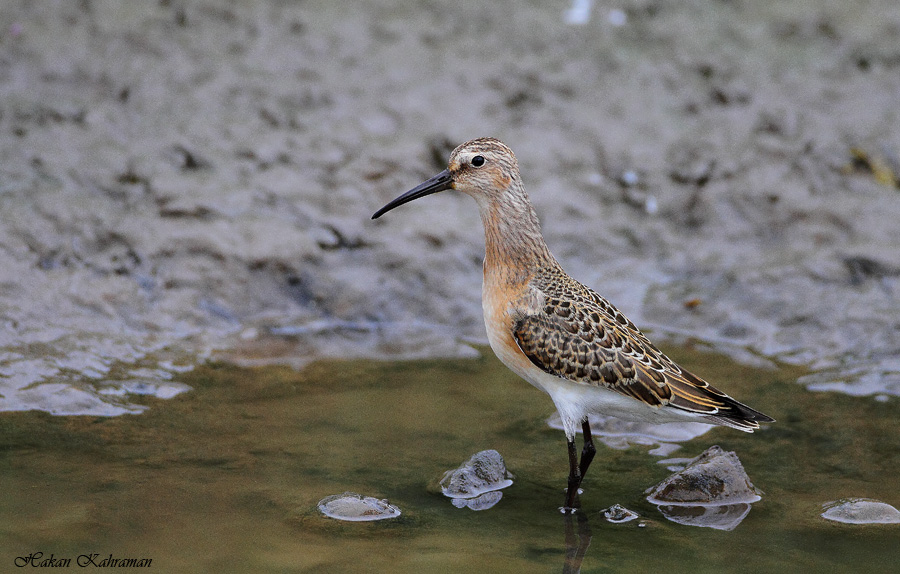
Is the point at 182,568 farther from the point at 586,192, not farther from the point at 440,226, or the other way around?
the point at 586,192

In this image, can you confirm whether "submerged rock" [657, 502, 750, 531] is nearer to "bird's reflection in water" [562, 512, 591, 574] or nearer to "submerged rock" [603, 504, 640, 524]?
"submerged rock" [603, 504, 640, 524]

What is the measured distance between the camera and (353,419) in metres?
7.18

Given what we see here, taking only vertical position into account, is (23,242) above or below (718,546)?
above

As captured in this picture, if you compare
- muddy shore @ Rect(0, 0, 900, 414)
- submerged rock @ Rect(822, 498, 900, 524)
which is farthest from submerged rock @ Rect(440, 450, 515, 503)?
muddy shore @ Rect(0, 0, 900, 414)

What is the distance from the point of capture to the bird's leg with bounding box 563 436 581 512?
6.18m

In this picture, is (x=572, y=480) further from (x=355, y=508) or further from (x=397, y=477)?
(x=355, y=508)

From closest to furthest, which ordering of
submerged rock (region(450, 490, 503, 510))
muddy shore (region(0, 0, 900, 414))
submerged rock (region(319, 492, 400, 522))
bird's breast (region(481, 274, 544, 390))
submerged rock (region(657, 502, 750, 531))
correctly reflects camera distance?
submerged rock (region(319, 492, 400, 522)), submerged rock (region(657, 502, 750, 531)), submerged rock (region(450, 490, 503, 510)), bird's breast (region(481, 274, 544, 390)), muddy shore (region(0, 0, 900, 414))

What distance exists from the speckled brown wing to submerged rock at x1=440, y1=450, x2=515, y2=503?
0.70 meters

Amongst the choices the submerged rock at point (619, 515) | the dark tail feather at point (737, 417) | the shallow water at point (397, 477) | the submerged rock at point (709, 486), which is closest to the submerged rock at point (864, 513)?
the shallow water at point (397, 477)

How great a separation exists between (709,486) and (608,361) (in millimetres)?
1011

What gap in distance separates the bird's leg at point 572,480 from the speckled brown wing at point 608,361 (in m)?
0.48

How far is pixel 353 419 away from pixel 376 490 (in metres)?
1.05

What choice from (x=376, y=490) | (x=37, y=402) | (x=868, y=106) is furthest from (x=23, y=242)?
(x=868, y=106)

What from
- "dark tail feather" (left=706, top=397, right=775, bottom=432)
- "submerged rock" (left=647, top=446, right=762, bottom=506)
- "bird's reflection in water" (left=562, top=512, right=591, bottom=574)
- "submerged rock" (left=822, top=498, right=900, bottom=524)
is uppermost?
"dark tail feather" (left=706, top=397, right=775, bottom=432)
